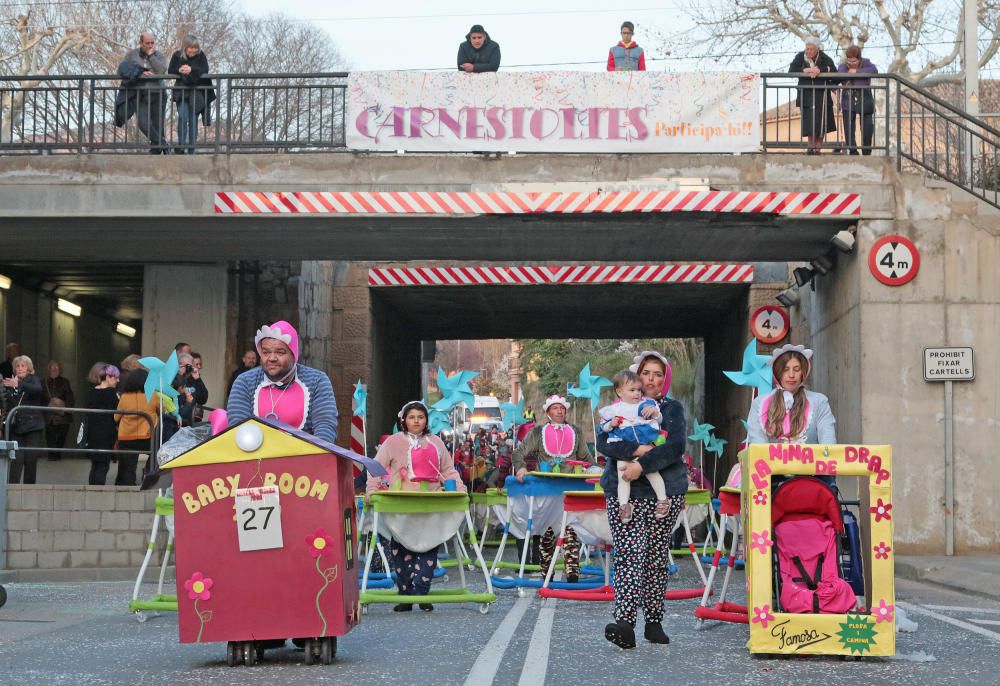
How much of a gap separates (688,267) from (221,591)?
700 inches

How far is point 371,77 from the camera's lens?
56.3 ft

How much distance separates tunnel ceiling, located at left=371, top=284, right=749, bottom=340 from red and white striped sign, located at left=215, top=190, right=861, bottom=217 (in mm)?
8134

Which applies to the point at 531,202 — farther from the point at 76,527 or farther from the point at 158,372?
the point at 76,527

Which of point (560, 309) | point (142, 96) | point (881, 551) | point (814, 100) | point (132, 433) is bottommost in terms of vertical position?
point (881, 551)

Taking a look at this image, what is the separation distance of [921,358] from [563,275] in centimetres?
885

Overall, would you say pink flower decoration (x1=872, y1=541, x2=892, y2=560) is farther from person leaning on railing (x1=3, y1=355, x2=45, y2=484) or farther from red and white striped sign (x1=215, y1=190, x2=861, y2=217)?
person leaning on railing (x1=3, y1=355, x2=45, y2=484)

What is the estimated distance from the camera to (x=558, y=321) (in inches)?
1270

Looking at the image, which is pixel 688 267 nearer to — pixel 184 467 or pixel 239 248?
pixel 239 248

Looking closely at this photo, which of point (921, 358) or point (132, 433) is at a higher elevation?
point (921, 358)

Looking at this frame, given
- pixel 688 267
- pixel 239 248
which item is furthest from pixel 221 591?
pixel 688 267

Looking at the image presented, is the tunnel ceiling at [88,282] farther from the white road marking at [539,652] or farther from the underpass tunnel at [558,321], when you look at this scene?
the white road marking at [539,652]

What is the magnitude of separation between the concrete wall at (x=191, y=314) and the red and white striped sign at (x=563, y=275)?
3909 millimetres

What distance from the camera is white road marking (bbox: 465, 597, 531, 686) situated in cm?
693

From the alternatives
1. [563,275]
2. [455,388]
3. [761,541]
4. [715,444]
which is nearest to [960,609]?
[761,541]
